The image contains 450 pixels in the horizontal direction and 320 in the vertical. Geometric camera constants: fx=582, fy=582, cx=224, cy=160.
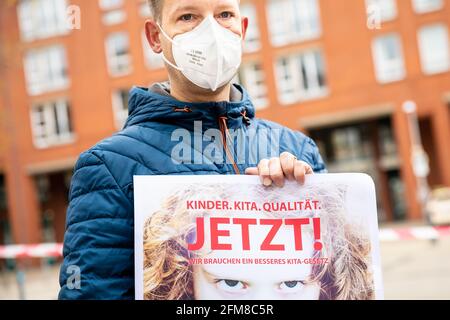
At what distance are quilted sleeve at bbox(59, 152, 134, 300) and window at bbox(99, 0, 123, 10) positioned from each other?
100 feet

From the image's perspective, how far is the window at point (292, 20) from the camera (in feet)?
95.9

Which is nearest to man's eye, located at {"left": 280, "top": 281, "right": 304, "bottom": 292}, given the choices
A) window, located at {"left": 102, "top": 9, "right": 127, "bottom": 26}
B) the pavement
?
the pavement

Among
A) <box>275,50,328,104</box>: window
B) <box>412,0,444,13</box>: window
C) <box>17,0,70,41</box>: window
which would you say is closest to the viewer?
<box>412,0,444,13</box>: window

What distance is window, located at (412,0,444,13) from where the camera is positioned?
27.6 m

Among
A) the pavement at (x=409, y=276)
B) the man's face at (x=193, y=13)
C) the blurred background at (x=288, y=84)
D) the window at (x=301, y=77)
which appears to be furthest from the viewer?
the window at (x=301, y=77)

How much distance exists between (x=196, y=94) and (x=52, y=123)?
1255 inches

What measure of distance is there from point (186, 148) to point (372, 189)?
1.83ft

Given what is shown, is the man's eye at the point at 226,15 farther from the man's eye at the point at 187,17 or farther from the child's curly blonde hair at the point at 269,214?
the child's curly blonde hair at the point at 269,214

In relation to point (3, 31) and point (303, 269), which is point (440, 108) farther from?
point (303, 269)

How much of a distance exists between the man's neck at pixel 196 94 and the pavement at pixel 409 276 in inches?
173

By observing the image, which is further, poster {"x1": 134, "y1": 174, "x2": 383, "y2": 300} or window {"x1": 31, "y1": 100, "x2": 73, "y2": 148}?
window {"x1": 31, "y1": 100, "x2": 73, "y2": 148}

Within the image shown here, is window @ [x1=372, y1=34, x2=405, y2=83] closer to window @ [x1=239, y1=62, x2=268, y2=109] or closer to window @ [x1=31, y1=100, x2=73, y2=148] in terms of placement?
window @ [x1=239, y1=62, x2=268, y2=109]

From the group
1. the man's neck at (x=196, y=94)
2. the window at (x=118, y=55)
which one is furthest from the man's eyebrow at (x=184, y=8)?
the window at (x=118, y=55)

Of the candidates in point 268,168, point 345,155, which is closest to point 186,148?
point 268,168
